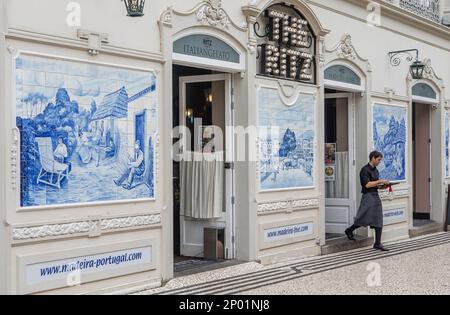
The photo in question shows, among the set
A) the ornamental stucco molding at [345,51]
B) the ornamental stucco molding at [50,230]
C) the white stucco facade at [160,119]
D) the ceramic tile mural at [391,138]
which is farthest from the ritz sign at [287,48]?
the ornamental stucco molding at [50,230]

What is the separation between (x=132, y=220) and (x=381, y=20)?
7251 mm

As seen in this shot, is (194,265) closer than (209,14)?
No

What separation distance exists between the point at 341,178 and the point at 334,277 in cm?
385

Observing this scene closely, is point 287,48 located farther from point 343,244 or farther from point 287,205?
point 343,244

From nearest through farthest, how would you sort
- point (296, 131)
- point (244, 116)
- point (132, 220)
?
point (132, 220), point (244, 116), point (296, 131)

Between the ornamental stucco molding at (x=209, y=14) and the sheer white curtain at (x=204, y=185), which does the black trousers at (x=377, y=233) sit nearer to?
the sheer white curtain at (x=204, y=185)

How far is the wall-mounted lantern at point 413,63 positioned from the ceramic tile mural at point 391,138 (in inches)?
29.0

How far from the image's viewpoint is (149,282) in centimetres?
782

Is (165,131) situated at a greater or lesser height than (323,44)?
lesser

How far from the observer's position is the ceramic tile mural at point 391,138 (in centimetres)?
1263

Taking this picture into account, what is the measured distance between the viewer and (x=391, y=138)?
43.1 ft

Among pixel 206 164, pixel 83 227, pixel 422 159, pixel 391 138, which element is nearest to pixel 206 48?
pixel 206 164

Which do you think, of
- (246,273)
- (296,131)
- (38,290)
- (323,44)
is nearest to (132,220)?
(38,290)

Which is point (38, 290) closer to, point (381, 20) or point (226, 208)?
point (226, 208)
